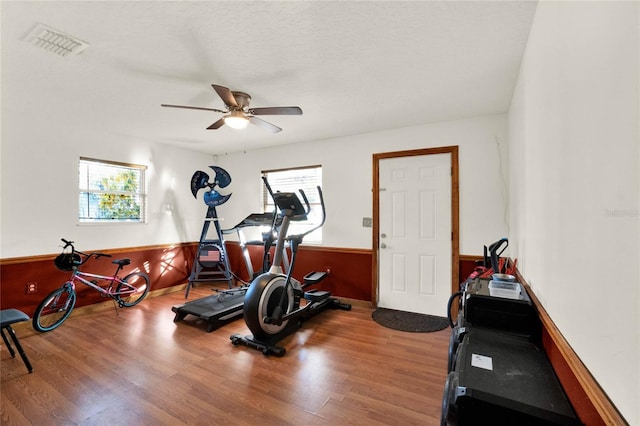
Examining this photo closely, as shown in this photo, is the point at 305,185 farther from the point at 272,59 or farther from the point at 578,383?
the point at 578,383

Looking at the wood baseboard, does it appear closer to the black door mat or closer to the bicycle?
the black door mat

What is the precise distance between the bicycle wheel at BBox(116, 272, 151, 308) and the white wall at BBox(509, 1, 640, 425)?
4791mm

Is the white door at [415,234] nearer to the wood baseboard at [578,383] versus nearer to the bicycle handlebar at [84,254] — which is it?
the wood baseboard at [578,383]

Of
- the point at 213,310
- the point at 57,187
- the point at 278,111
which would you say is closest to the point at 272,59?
the point at 278,111

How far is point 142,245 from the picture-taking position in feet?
15.2

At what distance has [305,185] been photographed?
482 cm

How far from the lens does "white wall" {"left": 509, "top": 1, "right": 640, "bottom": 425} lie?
715mm

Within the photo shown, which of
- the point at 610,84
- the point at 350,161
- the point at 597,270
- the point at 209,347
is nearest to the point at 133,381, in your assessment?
the point at 209,347

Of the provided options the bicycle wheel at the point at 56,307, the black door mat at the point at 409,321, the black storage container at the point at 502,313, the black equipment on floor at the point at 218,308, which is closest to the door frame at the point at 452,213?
the black door mat at the point at 409,321

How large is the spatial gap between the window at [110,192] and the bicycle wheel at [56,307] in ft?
3.20

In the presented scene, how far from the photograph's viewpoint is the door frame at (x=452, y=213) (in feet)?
12.0

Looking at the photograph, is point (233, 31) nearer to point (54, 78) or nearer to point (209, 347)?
point (54, 78)

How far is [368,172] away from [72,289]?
160 inches

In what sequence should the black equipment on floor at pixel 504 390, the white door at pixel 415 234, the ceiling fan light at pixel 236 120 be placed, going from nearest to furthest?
Result: the black equipment on floor at pixel 504 390, the ceiling fan light at pixel 236 120, the white door at pixel 415 234
